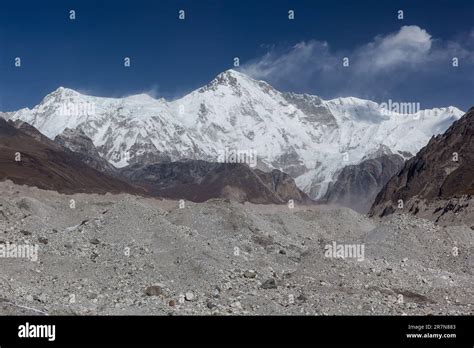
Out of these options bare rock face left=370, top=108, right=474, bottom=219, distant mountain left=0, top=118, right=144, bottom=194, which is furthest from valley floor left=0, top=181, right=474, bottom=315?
distant mountain left=0, top=118, right=144, bottom=194

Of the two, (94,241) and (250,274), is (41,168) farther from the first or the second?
(250,274)

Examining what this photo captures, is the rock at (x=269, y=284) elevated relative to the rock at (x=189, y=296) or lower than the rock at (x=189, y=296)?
elevated

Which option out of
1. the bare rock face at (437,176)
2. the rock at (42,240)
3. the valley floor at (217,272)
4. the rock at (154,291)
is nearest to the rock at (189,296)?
the valley floor at (217,272)

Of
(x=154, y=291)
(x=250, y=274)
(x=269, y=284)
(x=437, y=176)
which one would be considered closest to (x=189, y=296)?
(x=154, y=291)

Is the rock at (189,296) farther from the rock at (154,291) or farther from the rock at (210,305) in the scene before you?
the rock at (210,305)

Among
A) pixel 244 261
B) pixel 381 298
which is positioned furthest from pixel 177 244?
pixel 381 298
